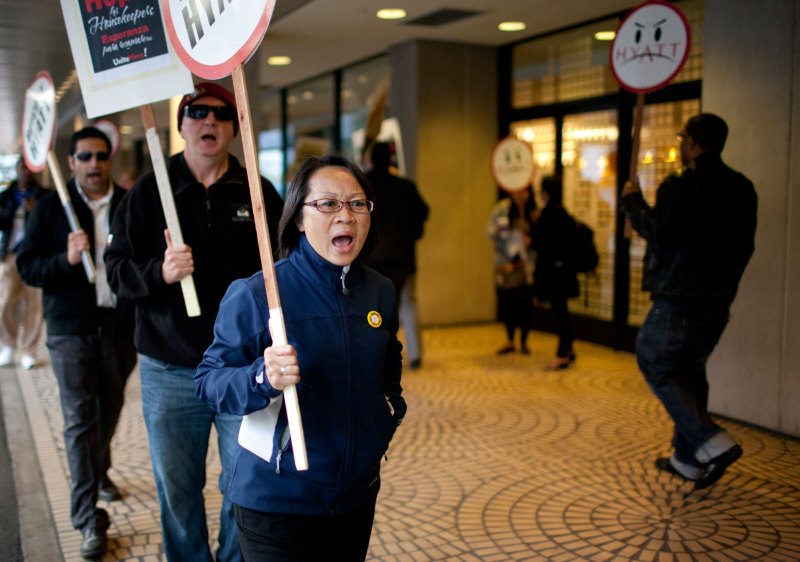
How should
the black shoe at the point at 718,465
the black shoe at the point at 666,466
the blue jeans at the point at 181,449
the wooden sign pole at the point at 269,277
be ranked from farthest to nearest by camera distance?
the black shoe at the point at 666,466 < the black shoe at the point at 718,465 < the blue jeans at the point at 181,449 < the wooden sign pole at the point at 269,277

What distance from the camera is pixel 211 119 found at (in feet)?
10.8

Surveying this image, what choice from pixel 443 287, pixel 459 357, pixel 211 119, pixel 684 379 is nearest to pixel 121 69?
pixel 211 119

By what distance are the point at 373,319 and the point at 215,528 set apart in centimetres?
253

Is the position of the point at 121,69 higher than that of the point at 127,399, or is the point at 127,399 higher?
the point at 121,69

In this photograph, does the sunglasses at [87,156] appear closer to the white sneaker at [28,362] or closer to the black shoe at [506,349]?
the white sneaker at [28,362]

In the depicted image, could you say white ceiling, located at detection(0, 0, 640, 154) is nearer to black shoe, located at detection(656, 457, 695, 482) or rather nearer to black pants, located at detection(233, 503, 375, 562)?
black shoe, located at detection(656, 457, 695, 482)

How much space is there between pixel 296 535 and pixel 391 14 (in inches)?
309

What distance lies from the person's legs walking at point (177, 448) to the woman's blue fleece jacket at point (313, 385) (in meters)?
0.99

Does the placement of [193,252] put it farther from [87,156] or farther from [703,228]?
[703,228]

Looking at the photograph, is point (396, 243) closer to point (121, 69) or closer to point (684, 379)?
point (684, 379)

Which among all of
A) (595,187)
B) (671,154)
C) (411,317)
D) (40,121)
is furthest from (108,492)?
(595,187)

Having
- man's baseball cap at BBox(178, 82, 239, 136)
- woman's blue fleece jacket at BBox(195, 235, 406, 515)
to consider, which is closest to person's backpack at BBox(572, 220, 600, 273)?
man's baseball cap at BBox(178, 82, 239, 136)

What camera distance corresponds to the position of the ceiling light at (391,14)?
8.96m

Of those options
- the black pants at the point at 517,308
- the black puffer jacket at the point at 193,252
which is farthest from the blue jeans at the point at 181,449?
the black pants at the point at 517,308
